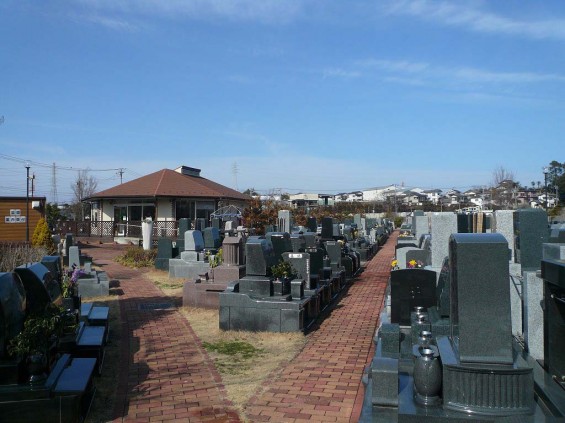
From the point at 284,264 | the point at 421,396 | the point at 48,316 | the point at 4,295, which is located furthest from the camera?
the point at 284,264

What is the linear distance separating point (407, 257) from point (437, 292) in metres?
3.18

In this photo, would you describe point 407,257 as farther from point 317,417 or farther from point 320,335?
point 317,417

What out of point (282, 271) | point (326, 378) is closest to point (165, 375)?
point (326, 378)

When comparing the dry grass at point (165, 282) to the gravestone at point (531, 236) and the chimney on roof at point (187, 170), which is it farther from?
the chimney on roof at point (187, 170)

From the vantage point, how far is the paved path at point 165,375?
573 cm

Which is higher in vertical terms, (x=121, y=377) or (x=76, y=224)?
(x=76, y=224)

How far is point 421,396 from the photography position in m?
4.70

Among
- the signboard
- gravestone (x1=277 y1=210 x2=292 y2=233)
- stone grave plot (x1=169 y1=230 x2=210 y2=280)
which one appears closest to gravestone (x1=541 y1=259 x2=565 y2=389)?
stone grave plot (x1=169 y1=230 x2=210 y2=280)

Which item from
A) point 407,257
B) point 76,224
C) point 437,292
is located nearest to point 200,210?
point 76,224

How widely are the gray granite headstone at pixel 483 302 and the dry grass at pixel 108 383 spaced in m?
3.89

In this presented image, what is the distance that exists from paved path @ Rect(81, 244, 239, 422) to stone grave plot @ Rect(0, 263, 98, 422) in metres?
0.60

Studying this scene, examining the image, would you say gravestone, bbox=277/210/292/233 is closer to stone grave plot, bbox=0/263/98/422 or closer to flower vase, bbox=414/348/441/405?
stone grave plot, bbox=0/263/98/422

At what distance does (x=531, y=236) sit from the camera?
25.3 feet

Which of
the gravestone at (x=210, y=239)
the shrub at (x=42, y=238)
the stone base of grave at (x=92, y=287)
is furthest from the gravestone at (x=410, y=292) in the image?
the shrub at (x=42, y=238)
